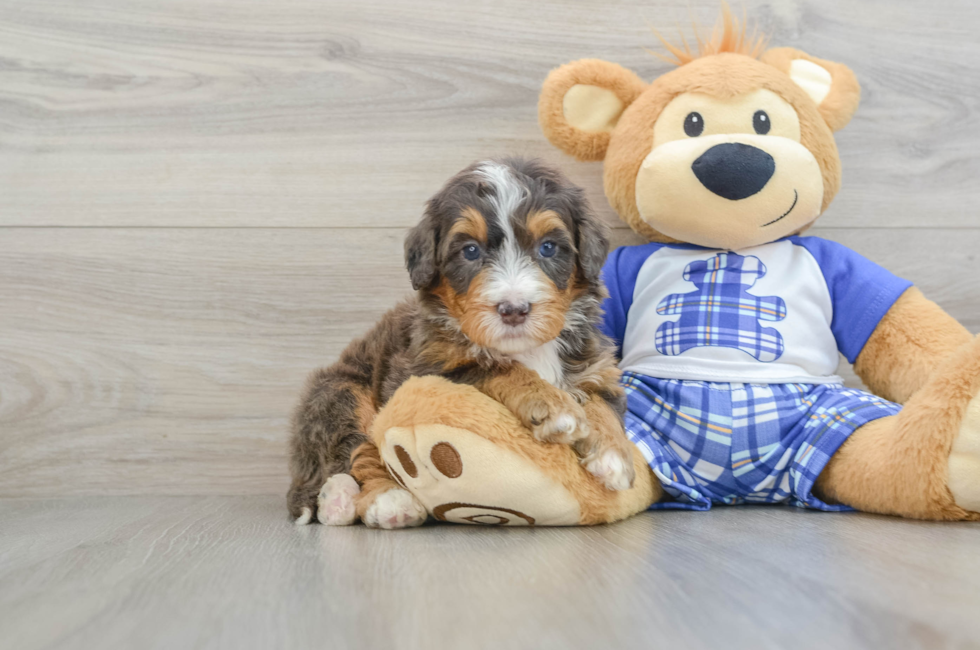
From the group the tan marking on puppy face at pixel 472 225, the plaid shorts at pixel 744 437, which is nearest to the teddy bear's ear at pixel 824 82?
the plaid shorts at pixel 744 437

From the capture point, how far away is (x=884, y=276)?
6.62ft

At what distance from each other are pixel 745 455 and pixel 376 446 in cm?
95

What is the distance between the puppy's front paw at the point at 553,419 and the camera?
1552 millimetres

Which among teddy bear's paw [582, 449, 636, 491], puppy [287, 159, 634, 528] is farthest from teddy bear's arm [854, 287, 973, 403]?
teddy bear's paw [582, 449, 636, 491]

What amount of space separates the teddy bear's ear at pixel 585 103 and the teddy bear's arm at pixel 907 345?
3.16ft

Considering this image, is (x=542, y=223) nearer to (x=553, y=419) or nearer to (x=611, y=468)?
(x=553, y=419)

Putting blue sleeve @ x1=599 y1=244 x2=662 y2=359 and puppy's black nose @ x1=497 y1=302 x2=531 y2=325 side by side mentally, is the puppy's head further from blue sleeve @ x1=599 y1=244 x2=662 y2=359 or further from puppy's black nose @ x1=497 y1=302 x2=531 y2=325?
blue sleeve @ x1=599 y1=244 x2=662 y2=359

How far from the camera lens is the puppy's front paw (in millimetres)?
1552

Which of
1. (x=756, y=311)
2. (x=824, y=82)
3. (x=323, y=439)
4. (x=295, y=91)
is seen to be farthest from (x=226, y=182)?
(x=824, y=82)

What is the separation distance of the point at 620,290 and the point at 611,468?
73 cm

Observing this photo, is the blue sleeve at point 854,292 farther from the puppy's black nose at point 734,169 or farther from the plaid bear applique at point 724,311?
the puppy's black nose at point 734,169

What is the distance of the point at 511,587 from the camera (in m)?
1.12

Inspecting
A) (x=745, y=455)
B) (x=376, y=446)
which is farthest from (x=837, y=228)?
(x=376, y=446)

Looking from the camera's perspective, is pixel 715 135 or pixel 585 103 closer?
pixel 715 135
